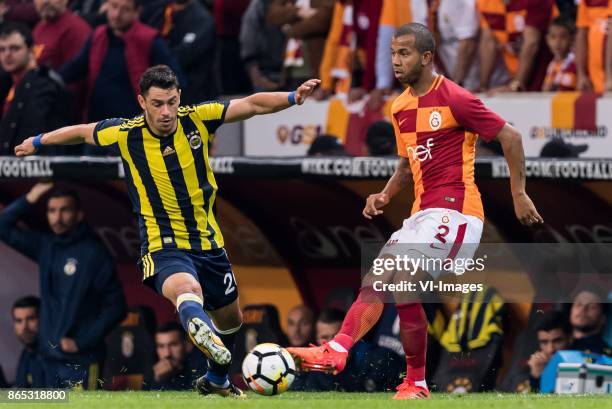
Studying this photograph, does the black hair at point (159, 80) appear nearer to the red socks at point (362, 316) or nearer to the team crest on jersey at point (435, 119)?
the team crest on jersey at point (435, 119)

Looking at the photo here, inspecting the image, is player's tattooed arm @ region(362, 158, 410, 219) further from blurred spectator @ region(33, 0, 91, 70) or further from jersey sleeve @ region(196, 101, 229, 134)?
blurred spectator @ region(33, 0, 91, 70)

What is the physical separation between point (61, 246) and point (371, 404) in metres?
5.10

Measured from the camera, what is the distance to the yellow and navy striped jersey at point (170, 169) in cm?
857

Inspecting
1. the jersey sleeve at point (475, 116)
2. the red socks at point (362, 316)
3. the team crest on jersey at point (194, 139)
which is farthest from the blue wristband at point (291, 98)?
the red socks at point (362, 316)

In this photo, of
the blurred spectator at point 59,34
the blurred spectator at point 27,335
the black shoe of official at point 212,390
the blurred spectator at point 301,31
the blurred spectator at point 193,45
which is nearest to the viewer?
the black shoe of official at point 212,390

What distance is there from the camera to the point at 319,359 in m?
7.73

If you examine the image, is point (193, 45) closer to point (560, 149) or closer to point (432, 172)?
point (560, 149)

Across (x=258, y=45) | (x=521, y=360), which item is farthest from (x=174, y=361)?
(x=258, y=45)

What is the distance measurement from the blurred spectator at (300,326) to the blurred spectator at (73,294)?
52.7 inches

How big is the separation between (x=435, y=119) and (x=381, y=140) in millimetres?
3229

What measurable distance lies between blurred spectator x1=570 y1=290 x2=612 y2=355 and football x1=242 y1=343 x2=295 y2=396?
131 inches

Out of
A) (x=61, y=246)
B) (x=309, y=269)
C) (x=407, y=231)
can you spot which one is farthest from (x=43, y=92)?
(x=407, y=231)

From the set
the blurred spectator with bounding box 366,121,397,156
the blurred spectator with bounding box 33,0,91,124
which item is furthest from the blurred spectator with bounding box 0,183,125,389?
the blurred spectator with bounding box 366,121,397,156

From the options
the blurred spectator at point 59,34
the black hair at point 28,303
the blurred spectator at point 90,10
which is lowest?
the black hair at point 28,303
